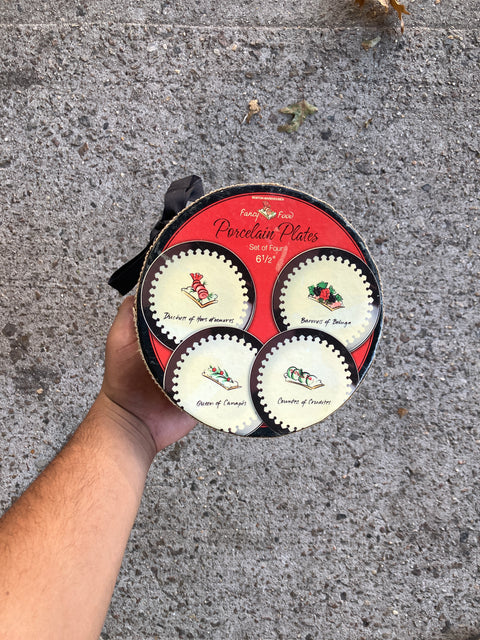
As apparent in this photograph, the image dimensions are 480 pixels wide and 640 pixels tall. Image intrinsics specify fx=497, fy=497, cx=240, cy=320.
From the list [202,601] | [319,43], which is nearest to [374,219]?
[319,43]

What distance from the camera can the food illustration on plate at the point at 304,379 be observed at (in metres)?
1.31

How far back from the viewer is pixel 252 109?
2.11 metres

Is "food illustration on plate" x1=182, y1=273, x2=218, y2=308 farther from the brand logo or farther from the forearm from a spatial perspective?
the forearm

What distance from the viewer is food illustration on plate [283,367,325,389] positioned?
1.31 meters

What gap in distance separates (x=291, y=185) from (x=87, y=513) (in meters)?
1.48

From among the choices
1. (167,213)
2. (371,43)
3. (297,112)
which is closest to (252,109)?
(297,112)

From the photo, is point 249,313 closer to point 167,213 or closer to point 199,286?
point 199,286

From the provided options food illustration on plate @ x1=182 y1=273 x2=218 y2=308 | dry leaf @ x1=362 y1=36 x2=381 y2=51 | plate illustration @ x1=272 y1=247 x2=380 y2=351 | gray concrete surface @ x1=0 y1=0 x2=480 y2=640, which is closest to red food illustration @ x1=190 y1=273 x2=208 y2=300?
food illustration on plate @ x1=182 y1=273 x2=218 y2=308

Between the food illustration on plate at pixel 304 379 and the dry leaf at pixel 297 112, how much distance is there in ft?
4.06

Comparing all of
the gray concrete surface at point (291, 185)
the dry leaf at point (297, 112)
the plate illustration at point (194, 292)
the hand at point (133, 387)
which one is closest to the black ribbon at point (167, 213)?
the hand at point (133, 387)

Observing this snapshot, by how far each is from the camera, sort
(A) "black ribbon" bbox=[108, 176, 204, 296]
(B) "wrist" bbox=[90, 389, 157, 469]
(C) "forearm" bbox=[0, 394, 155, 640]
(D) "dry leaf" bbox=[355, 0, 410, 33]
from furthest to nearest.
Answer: (D) "dry leaf" bbox=[355, 0, 410, 33], (B) "wrist" bbox=[90, 389, 157, 469], (A) "black ribbon" bbox=[108, 176, 204, 296], (C) "forearm" bbox=[0, 394, 155, 640]

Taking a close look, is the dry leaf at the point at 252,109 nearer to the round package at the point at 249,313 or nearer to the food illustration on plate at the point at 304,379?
the round package at the point at 249,313

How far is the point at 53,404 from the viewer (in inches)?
86.7

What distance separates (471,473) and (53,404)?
1856mm
